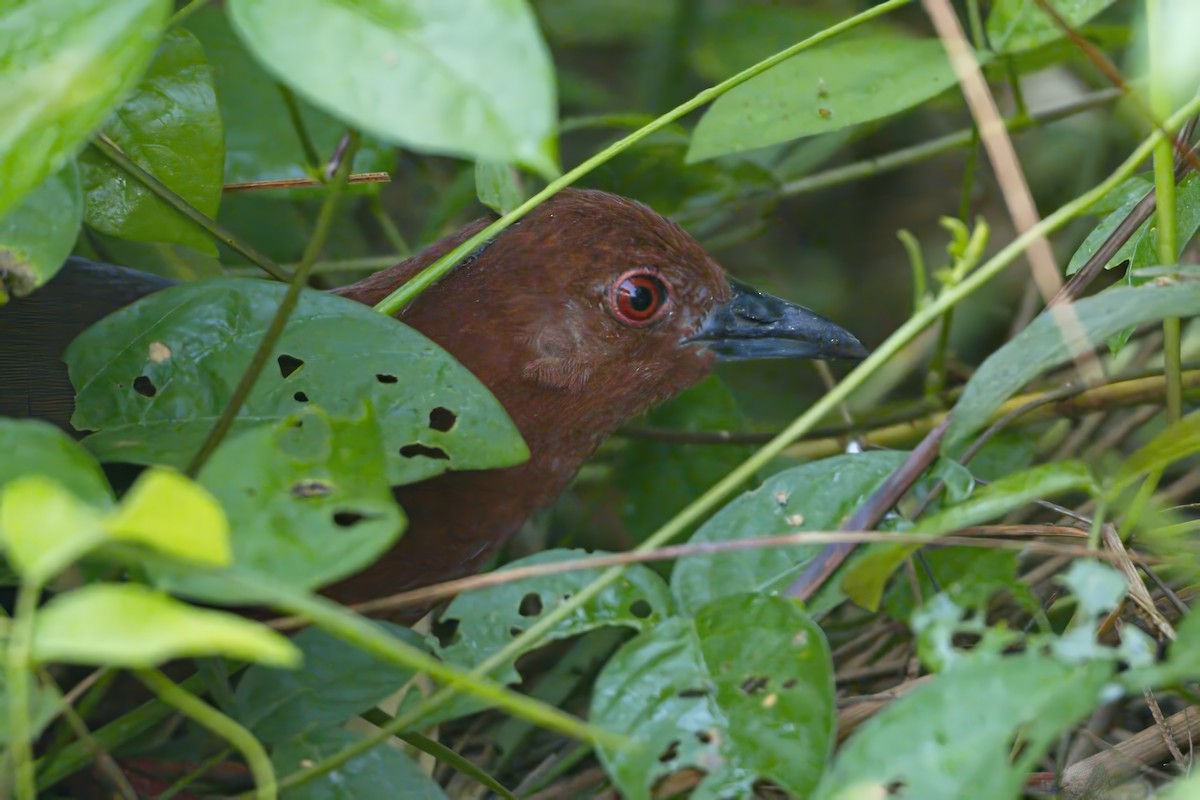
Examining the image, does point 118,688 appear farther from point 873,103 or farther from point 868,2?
point 868,2

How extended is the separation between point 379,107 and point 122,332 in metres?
0.78

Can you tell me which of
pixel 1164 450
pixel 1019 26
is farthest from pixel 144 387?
pixel 1019 26

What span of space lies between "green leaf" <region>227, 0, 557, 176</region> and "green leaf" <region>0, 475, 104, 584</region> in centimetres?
34

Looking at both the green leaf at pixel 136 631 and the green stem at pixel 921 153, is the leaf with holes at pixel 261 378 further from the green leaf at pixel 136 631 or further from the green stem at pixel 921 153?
the green stem at pixel 921 153

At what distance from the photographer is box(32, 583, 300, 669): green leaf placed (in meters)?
0.77

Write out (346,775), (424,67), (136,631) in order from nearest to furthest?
(136,631) → (424,67) → (346,775)

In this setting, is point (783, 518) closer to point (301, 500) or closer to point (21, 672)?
point (301, 500)

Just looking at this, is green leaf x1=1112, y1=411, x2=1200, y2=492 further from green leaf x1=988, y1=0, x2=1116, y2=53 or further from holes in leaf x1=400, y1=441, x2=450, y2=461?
green leaf x1=988, y1=0, x2=1116, y2=53

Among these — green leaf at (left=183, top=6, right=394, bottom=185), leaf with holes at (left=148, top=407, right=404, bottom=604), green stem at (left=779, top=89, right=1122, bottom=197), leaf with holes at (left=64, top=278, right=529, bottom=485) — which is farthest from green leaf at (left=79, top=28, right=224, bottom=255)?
green stem at (left=779, top=89, right=1122, bottom=197)

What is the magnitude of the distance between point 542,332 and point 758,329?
435 mm

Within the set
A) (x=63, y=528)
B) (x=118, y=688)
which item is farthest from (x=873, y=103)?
(x=118, y=688)

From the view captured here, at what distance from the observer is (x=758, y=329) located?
2475 millimetres

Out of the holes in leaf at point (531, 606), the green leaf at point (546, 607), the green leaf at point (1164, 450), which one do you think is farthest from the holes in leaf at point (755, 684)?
the holes in leaf at point (531, 606)

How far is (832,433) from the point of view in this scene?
9.16 feet
